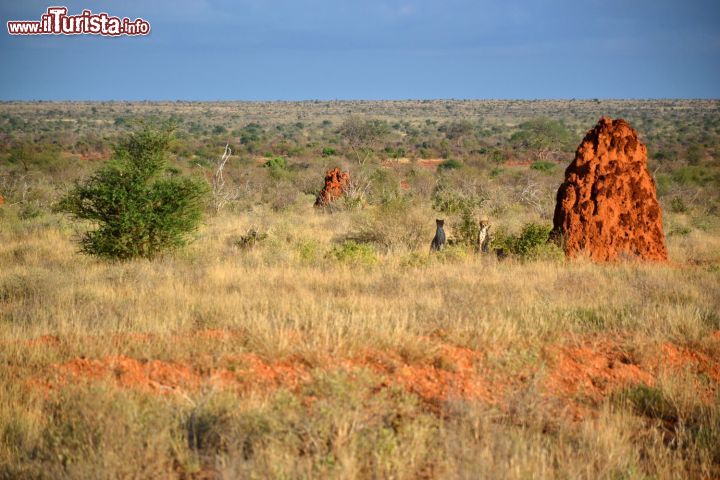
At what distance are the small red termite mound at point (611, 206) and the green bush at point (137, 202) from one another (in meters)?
7.31

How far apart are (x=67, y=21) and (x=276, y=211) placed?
13.5m

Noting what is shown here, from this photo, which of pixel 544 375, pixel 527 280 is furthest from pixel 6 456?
pixel 527 280

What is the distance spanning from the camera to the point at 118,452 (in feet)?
11.9

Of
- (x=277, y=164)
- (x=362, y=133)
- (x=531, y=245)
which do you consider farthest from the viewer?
(x=362, y=133)

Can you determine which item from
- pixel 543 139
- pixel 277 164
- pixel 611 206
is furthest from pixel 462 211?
pixel 543 139

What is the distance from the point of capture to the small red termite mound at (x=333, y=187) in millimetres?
21023

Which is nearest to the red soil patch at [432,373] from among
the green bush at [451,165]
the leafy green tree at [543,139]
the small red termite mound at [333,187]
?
the small red termite mound at [333,187]

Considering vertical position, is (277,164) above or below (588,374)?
above

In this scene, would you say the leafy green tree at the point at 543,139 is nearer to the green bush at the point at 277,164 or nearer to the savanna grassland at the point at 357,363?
the green bush at the point at 277,164

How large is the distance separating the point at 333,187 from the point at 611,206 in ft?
37.2

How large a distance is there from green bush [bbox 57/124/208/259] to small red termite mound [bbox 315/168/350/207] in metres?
9.12

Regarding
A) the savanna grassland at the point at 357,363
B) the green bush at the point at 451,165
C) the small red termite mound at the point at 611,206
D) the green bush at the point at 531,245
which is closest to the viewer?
→ the savanna grassland at the point at 357,363

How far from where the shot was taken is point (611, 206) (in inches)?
451

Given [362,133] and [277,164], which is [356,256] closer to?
[277,164]
